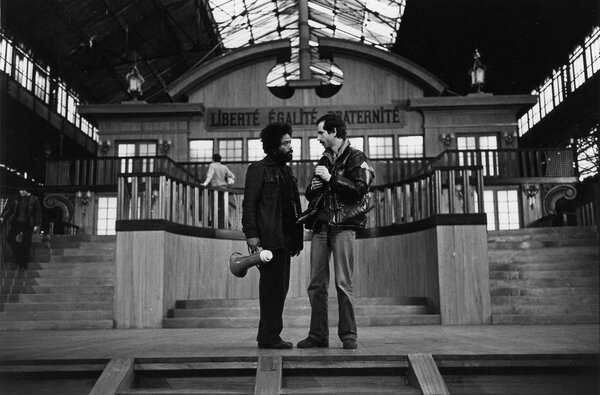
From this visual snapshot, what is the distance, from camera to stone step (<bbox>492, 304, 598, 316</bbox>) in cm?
903

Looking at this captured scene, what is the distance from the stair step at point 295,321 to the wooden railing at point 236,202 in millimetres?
1543

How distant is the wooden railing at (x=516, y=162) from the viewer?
16938 mm

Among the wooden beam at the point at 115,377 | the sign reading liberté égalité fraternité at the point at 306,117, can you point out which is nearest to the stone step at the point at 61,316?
the wooden beam at the point at 115,377

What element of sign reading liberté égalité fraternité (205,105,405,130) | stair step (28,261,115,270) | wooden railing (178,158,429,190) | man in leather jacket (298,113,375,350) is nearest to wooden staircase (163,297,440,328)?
stair step (28,261,115,270)

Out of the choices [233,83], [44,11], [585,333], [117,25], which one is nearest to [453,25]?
[233,83]

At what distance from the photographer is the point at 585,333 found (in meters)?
6.75

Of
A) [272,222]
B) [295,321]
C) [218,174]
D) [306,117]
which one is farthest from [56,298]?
[306,117]

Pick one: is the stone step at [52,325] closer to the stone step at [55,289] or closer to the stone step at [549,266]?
the stone step at [55,289]

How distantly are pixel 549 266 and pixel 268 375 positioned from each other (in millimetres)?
7424

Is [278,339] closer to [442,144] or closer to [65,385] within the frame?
[65,385]

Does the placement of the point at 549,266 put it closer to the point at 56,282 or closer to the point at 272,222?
the point at 272,222

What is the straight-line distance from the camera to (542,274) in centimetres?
1007

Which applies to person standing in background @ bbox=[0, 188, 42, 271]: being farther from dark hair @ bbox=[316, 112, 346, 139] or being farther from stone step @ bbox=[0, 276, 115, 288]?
dark hair @ bbox=[316, 112, 346, 139]

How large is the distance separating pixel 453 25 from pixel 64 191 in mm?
14547
